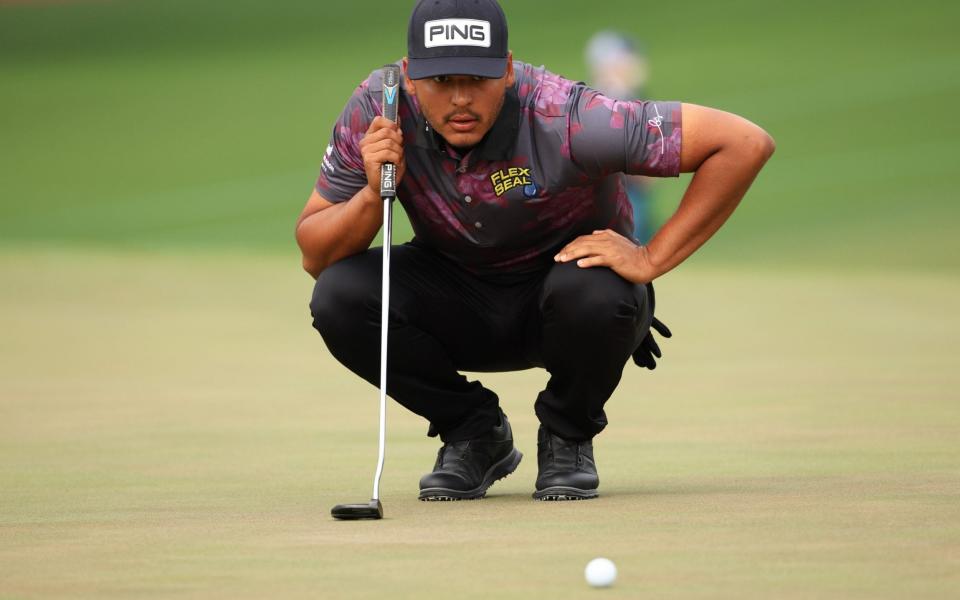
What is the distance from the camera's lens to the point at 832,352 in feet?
31.8

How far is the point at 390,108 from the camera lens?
523 centimetres

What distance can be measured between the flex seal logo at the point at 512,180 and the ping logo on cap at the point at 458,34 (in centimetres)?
36

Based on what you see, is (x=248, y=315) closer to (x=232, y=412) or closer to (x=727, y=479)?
(x=232, y=412)

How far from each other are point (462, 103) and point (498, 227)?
426 mm

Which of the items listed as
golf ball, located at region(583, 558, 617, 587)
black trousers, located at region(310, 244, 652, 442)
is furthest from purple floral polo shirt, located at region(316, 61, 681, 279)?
golf ball, located at region(583, 558, 617, 587)

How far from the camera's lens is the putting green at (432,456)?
417 centimetres

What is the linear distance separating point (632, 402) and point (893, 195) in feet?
36.4

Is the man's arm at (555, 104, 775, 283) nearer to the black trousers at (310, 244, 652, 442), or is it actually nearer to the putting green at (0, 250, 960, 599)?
the black trousers at (310, 244, 652, 442)

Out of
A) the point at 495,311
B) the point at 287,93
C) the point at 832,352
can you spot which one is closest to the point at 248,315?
the point at 832,352

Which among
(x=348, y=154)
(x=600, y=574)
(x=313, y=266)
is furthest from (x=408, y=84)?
(x=600, y=574)

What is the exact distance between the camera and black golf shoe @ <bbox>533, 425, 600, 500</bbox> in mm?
5391

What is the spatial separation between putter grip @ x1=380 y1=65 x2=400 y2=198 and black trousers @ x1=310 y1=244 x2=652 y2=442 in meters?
0.39

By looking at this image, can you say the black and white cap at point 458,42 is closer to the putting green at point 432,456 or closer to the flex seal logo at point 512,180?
the flex seal logo at point 512,180

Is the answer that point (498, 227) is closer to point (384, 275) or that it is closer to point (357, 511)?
point (384, 275)
